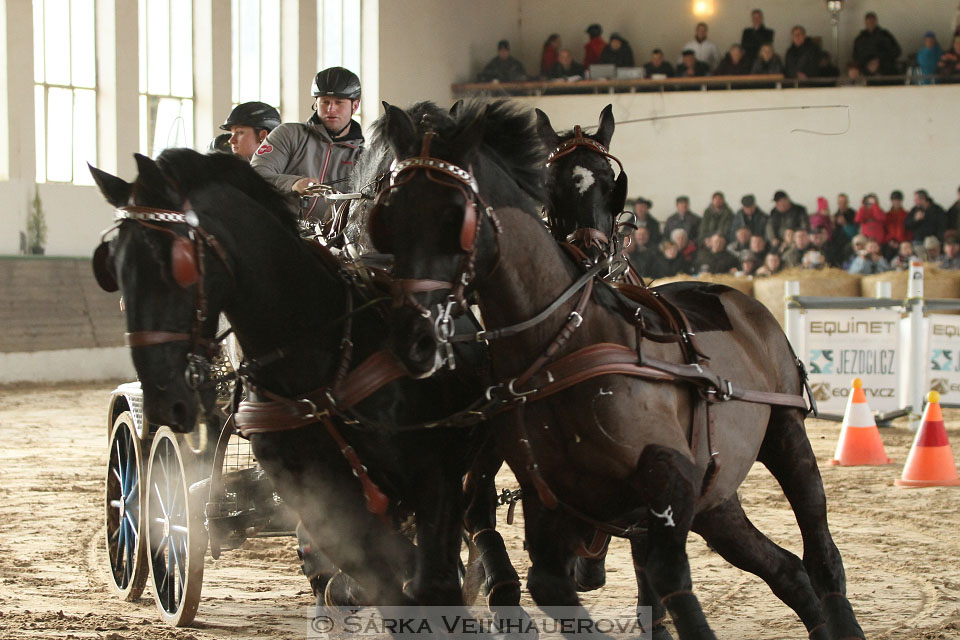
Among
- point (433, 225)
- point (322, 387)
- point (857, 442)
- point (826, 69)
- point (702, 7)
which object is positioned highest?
point (702, 7)

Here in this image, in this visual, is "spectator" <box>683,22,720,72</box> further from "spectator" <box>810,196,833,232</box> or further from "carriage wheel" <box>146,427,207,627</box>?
"carriage wheel" <box>146,427,207,627</box>

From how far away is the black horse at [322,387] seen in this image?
10.9 feet

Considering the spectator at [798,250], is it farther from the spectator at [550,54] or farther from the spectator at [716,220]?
the spectator at [550,54]

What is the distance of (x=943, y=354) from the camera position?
1021 centimetres

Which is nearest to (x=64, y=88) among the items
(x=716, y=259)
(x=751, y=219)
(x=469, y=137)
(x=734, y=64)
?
(x=716, y=259)

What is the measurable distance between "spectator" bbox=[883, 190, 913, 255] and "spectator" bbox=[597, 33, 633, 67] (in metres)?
5.75

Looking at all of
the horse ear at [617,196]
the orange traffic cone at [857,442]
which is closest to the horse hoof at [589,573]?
the horse ear at [617,196]

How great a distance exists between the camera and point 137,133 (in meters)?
15.8

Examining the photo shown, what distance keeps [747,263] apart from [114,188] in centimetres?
1250

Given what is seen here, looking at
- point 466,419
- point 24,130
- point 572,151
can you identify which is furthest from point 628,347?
point 24,130

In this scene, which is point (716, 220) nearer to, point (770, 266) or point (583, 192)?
point (770, 266)

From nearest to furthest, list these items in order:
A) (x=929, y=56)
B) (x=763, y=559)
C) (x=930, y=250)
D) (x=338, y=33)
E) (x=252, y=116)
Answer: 1. (x=763, y=559)
2. (x=252, y=116)
3. (x=930, y=250)
4. (x=929, y=56)
5. (x=338, y=33)

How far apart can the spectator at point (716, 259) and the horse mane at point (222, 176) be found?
486 inches

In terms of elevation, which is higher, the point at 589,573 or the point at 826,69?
the point at 826,69
